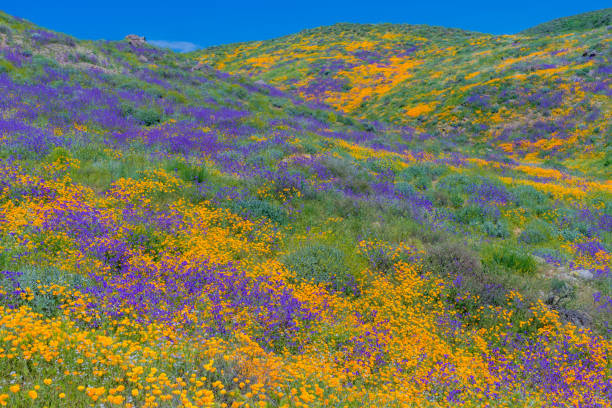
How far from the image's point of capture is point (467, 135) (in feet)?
103

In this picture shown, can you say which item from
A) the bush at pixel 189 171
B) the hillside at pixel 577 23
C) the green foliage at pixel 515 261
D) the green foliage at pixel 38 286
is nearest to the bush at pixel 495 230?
the green foliage at pixel 515 261

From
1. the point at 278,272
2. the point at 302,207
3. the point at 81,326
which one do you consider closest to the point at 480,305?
the point at 278,272

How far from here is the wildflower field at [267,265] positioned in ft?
13.2

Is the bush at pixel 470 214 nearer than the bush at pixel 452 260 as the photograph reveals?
No

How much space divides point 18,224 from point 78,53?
21562 mm

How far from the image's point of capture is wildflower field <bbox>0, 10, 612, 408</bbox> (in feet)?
13.2

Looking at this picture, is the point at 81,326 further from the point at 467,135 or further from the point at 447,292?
the point at 467,135

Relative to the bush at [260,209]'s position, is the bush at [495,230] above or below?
below

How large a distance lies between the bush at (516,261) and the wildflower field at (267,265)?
68 millimetres

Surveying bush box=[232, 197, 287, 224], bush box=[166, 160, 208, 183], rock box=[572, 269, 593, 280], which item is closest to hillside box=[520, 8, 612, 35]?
rock box=[572, 269, 593, 280]

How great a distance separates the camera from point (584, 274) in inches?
335

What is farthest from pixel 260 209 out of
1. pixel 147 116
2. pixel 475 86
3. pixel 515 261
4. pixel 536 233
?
pixel 475 86

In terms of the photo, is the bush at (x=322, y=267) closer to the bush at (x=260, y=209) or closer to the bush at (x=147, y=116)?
the bush at (x=260, y=209)

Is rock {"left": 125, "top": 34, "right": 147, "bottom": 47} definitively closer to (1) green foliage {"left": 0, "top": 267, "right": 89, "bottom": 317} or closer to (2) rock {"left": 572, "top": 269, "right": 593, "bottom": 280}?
(1) green foliage {"left": 0, "top": 267, "right": 89, "bottom": 317}
